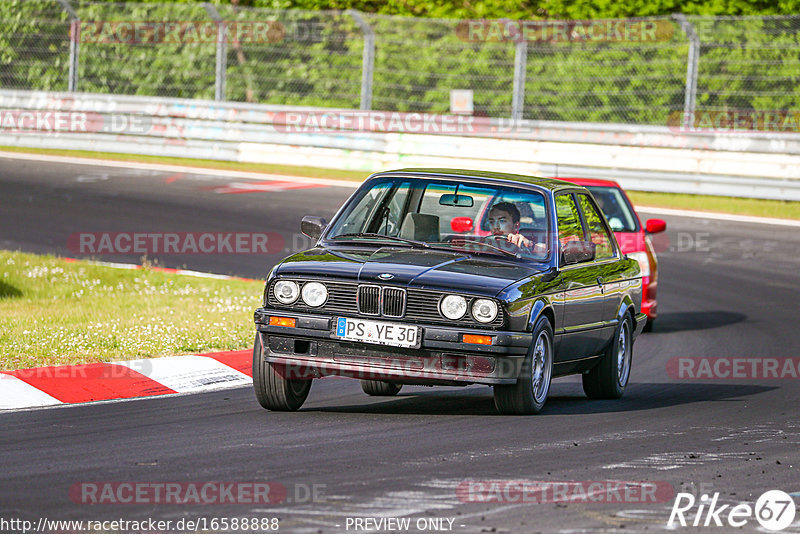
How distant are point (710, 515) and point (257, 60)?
20.8 meters

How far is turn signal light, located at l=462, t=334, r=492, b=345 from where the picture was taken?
25.4ft

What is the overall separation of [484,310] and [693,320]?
266 inches

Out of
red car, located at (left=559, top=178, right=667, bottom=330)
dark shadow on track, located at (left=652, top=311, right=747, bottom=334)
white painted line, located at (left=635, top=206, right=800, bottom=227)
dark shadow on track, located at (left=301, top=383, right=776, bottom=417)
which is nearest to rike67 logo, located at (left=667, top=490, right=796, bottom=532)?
dark shadow on track, located at (left=301, top=383, right=776, bottom=417)

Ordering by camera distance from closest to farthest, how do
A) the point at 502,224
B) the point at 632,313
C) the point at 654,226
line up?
the point at 502,224 → the point at 632,313 → the point at 654,226

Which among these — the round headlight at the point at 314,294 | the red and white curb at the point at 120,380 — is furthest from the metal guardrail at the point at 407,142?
the round headlight at the point at 314,294

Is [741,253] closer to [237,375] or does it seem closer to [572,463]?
[237,375]

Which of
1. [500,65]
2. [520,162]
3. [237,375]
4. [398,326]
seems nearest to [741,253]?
[520,162]

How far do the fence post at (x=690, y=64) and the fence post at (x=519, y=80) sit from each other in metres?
2.64

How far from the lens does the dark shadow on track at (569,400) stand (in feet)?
28.2

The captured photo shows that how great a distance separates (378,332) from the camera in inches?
306

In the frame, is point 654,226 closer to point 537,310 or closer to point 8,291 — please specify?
point 537,310

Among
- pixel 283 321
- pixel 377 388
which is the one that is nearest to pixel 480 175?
pixel 377 388

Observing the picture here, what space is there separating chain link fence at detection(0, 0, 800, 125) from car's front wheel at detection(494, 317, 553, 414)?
14800 mm

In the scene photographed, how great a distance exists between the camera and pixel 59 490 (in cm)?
586
